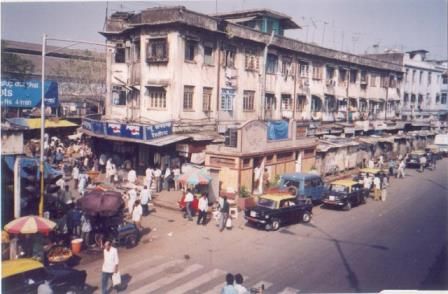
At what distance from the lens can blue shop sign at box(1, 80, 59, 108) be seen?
17031 mm

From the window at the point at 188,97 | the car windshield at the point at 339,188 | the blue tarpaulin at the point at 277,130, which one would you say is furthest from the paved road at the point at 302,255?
the window at the point at 188,97

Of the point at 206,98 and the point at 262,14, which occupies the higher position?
the point at 262,14

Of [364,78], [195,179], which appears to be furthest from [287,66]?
[195,179]

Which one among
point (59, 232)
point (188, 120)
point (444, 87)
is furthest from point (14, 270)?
point (444, 87)

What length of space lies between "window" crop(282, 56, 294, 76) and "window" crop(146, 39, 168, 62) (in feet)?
39.5

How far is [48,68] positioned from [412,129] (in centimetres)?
4210

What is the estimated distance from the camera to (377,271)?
1573 centimetres

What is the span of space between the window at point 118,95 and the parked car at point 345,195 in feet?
53.4

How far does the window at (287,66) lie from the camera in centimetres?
3803

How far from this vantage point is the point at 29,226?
1464cm

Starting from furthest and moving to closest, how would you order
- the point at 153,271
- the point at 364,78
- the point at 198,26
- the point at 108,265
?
the point at 364,78 → the point at 198,26 → the point at 153,271 → the point at 108,265

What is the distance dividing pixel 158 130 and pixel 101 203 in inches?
415

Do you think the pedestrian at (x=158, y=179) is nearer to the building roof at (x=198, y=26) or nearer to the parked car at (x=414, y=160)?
the building roof at (x=198, y=26)

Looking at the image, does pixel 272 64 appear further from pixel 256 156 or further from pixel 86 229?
pixel 86 229
